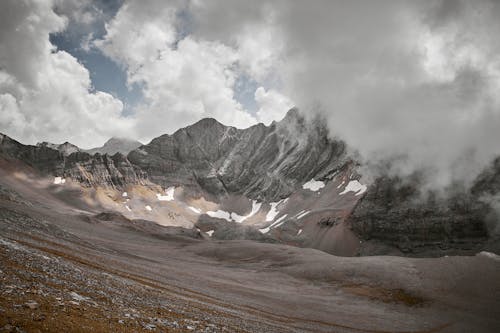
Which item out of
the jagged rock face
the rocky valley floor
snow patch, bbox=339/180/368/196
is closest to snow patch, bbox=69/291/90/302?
the rocky valley floor

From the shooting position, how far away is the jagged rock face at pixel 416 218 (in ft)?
331

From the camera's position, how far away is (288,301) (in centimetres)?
5438

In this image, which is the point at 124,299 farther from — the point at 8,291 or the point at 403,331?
the point at 403,331

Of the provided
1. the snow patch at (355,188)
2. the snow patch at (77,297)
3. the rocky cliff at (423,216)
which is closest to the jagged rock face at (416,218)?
the rocky cliff at (423,216)

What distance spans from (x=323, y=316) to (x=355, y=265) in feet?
123

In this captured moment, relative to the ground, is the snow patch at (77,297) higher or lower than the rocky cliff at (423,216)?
lower

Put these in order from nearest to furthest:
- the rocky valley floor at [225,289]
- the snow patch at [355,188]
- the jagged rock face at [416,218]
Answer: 1. the rocky valley floor at [225,289]
2. the jagged rock face at [416,218]
3. the snow patch at [355,188]

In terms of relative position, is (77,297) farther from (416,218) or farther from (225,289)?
(416,218)

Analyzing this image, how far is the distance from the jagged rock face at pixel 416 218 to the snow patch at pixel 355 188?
1303 inches

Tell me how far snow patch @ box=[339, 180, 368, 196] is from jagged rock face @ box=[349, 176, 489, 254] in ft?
109

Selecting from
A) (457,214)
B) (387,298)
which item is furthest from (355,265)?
(457,214)

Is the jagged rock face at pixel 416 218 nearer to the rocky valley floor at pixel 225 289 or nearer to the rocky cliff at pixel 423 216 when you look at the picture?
the rocky cliff at pixel 423 216

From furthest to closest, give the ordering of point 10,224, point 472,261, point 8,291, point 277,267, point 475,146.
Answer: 1. point 475,146
2. point 277,267
3. point 472,261
4. point 10,224
5. point 8,291

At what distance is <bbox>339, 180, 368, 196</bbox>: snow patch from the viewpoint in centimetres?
17020
